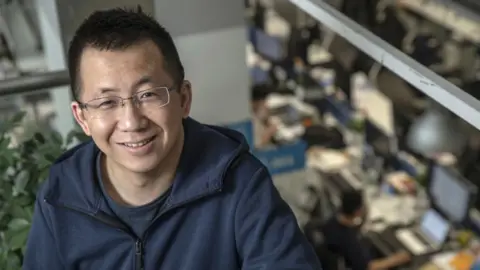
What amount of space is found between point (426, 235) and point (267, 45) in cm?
179

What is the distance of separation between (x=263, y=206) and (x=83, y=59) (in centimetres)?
38

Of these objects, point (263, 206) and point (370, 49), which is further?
point (370, 49)

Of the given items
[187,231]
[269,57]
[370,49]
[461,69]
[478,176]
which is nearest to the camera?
[187,231]

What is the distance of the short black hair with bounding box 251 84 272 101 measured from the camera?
5.72 meters

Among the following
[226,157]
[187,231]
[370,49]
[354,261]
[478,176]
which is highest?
[370,49]

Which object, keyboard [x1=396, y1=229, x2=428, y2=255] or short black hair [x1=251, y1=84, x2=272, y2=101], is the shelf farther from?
short black hair [x1=251, y1=84, x2=272, y2=101]

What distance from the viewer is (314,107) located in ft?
18.7

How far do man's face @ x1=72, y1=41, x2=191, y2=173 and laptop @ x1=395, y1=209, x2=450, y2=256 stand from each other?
3.11 meters

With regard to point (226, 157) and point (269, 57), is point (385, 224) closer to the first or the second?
point (269, 57)

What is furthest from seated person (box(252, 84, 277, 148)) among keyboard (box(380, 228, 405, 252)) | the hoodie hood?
the hoodie hood

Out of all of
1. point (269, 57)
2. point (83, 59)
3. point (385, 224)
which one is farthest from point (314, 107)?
point (83, 59)

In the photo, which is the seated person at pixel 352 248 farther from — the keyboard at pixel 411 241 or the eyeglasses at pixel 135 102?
the eyeglasses at pixel 135 102

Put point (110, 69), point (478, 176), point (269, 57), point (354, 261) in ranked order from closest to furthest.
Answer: point (110, 69), point (354, 261), point (478, 176), point (269, 57)

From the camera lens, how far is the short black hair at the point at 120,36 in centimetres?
118
